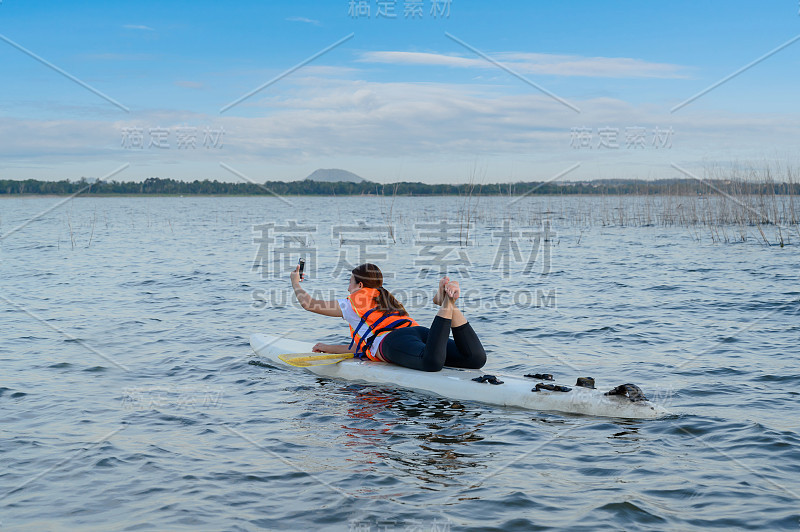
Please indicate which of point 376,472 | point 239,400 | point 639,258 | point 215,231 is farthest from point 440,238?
point 376,472

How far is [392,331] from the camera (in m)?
6.96

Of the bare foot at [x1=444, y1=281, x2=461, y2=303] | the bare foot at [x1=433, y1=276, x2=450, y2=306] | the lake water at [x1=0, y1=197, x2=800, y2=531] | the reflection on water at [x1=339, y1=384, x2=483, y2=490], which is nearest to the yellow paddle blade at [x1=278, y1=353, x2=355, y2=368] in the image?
the lake water at [x1=0, y1=197, x2=800, y2=531]

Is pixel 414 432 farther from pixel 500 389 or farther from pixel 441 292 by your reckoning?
pixel 441 292

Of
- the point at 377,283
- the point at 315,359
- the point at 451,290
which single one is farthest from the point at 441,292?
the point at 315,359

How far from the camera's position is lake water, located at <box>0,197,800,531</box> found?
4.05 meters

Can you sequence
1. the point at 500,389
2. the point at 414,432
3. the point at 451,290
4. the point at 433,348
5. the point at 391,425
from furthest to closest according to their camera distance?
the point at 433,348 < the point at 500,389 < the point at 451,290 < the point at 391,425 < the point at 414,432

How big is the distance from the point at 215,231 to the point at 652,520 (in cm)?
3474

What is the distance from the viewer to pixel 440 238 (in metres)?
27.8

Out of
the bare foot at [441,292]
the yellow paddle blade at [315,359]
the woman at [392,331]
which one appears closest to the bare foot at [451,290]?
the bare foot at [441,292]

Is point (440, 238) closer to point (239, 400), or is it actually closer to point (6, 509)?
point (239, 400)

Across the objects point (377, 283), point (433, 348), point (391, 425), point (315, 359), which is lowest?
point (391, 425)

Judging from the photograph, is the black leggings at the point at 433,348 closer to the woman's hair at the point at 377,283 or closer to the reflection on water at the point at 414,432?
the woman's hair at the point at 377,283

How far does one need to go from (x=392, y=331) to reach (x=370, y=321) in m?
0.27

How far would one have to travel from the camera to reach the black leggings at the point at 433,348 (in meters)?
6.39
